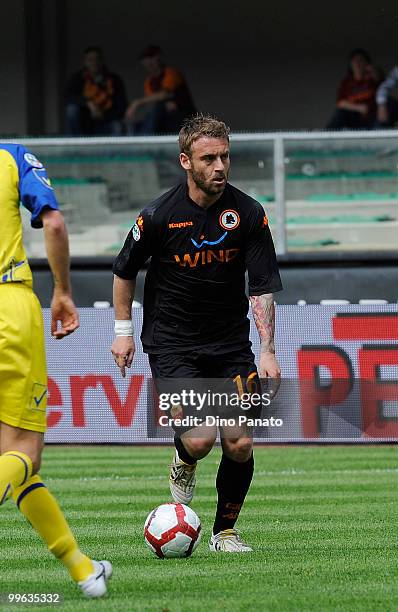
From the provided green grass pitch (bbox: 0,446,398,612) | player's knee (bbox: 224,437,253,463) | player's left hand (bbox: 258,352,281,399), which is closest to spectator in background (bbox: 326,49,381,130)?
green grass pitch (bbox: 0,446,398,612)

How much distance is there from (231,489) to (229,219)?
1.38 metres

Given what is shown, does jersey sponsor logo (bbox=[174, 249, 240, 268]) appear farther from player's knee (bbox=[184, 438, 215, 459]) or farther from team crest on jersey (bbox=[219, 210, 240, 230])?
player's knee (bbox=[184, 438, 215, 459])

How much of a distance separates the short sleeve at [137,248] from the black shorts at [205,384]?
49cm

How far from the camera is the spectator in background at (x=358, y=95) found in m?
17.8

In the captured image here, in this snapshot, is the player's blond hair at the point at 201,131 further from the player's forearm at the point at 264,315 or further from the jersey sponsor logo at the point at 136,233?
the player's forearm at the point at 264,315

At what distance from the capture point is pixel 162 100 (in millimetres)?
17969

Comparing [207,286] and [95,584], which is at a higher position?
[207,286]

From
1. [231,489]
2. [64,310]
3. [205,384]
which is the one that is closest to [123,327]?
[205,384]

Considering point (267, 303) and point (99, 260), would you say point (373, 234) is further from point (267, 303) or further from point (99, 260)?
point (267, 303)

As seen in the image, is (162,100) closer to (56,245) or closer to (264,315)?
(264,315)

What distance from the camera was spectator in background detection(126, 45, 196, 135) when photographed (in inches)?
702

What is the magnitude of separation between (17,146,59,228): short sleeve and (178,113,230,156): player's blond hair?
1.71 meters

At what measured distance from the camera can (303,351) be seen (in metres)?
13.4

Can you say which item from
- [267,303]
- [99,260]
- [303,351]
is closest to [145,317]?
[267,303]
